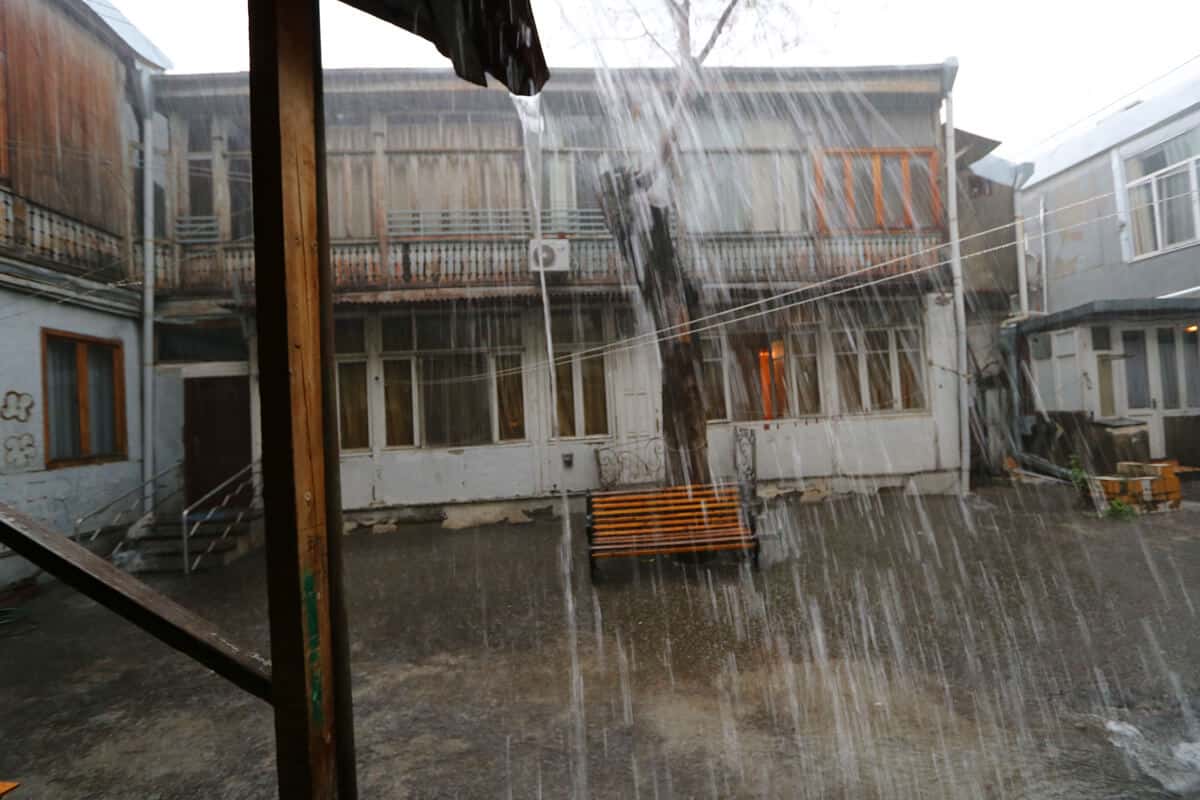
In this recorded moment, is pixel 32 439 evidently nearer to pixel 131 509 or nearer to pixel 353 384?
pixel 131 509

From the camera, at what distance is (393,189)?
1117 centimetres

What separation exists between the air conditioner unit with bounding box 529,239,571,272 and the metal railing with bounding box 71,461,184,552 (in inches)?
259

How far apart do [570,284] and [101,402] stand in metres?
7.24

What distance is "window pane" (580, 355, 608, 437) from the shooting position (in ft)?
36.6

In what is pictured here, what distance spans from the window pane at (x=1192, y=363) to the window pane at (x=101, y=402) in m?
19.1

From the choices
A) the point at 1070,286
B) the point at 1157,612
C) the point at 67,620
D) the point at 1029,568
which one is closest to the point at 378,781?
the point at 67,620

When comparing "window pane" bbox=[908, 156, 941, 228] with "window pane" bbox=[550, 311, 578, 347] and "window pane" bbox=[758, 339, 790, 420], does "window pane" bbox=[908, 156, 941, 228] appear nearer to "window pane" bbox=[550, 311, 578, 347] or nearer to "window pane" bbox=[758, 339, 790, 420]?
"window pane" bbox=[758, 339, 790, 420]

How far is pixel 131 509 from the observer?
9.23 metres

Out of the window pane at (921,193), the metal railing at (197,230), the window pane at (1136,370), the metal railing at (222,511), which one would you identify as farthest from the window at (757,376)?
the metal railing at (197,230)

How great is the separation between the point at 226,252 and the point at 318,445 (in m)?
10.9

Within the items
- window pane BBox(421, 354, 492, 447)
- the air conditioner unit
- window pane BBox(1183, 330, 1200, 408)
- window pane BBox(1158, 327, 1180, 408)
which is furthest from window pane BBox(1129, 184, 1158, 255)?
window pane BBox(421, 354, 492, 447)

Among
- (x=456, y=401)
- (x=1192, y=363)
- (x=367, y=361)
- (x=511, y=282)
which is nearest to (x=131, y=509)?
(x=367, y=361)

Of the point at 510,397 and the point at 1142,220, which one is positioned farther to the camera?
the point at 1142,220

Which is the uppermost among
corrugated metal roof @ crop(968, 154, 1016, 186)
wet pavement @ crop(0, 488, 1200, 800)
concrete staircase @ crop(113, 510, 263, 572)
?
corrugated metal roof @ crop(968, 154, 1016, 186)
